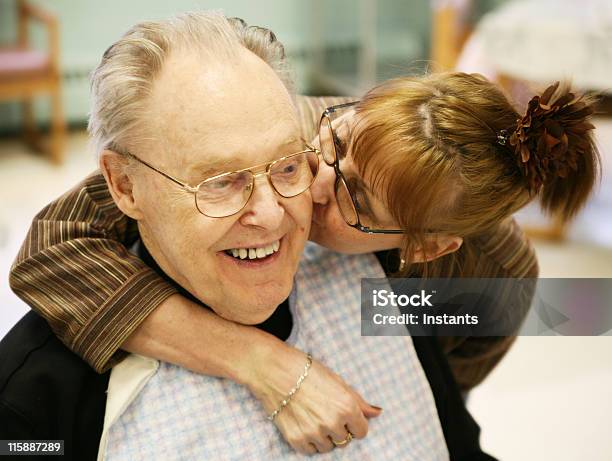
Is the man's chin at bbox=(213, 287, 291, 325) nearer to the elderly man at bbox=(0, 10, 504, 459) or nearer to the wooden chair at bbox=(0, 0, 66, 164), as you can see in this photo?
the elderly man at bbox=(0, 10, 504, 459)

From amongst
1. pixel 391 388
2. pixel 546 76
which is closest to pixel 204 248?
pixel 391 388

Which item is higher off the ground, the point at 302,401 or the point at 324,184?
the point at 324,184

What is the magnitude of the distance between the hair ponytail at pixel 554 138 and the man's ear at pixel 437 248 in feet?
0.57

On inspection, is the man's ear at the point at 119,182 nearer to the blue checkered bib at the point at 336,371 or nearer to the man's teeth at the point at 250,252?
A: the man's teeth at the point at 250,252

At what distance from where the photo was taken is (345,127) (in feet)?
5.05

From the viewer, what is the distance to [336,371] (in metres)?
1.62

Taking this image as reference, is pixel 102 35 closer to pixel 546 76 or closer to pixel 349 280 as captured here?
pixel 546 76

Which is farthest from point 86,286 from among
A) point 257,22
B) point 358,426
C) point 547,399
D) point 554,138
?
point 257,22

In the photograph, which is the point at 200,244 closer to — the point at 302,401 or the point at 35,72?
the point at 302,401

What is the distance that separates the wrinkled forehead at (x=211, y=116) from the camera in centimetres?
130

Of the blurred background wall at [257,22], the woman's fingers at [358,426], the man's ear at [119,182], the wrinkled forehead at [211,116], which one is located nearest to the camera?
the wrinkled forehead at [211,116]

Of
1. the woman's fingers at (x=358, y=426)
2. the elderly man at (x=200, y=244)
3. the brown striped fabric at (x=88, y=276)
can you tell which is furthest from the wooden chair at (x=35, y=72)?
the woman's fingers at (x=358, y=426)

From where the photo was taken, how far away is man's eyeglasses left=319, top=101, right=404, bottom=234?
1529 mm

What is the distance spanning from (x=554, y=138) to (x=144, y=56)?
69 cm
